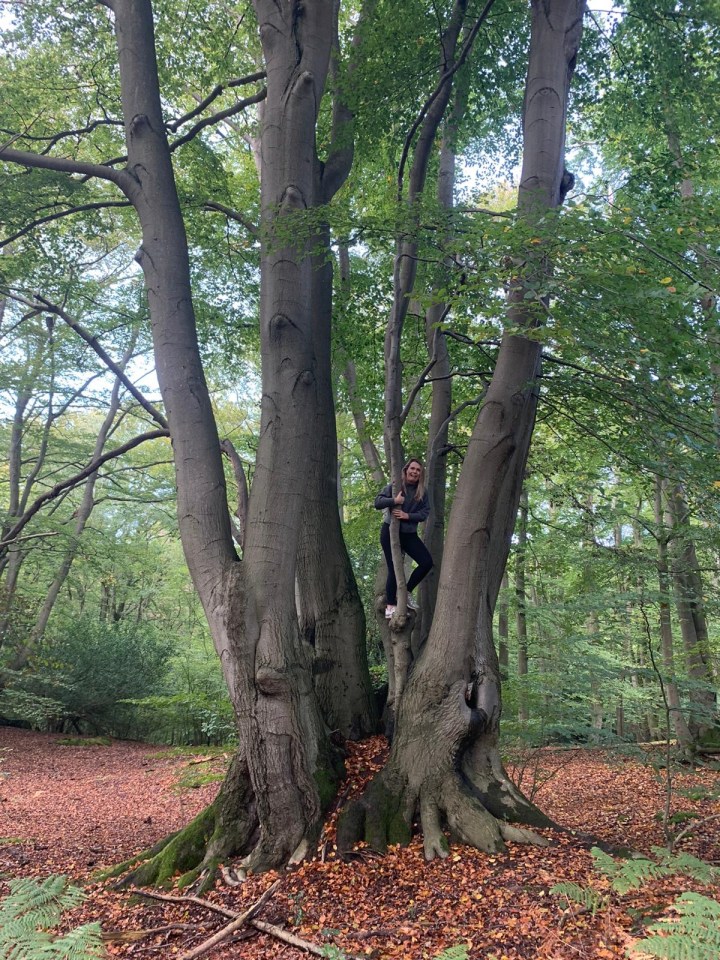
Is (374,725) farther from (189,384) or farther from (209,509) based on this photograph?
(189,384)

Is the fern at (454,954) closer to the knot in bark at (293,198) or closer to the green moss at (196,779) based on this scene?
the knot in bark at (293,198)

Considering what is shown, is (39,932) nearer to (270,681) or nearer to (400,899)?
(270,681)

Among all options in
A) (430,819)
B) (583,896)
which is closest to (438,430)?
(430,819)

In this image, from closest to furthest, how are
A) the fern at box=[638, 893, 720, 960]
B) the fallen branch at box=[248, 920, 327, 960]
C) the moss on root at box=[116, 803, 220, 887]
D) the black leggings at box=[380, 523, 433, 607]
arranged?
the fern at box=[638, 893, 720, 960] → the fallen branch at box=[248, 920, 327, 960] → the moss on root at box=[116, 803, 220, 887] → the black leggings at box=[380, 523, 433, 607]

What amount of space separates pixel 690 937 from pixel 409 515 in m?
3.20

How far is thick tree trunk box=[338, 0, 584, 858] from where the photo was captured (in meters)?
4.18

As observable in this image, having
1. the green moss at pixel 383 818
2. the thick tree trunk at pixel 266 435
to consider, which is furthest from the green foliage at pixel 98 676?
the green moss at pixel 383 818

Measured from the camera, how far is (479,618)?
464 cm

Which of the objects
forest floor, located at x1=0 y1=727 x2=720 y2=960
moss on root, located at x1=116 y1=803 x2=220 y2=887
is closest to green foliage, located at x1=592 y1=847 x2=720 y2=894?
forest floor, located at x1=0 y1=727 x2=720 y2=960

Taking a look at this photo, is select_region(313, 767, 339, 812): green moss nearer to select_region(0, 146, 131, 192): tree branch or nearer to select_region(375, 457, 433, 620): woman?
select_region(375, 457, 433, 620): woman

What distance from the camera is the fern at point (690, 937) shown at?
2.14 meters

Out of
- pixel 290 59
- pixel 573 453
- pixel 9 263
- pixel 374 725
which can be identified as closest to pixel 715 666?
pixel 573 453

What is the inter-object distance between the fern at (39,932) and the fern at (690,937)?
214 cm

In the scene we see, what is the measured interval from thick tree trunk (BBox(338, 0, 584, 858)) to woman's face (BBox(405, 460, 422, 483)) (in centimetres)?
52
